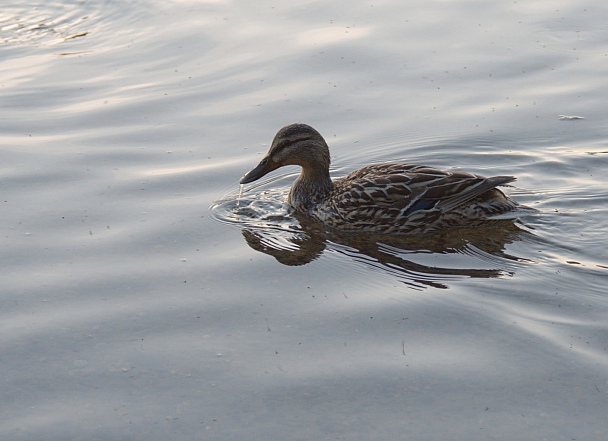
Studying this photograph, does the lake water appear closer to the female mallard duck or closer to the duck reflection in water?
the duck reflection in water

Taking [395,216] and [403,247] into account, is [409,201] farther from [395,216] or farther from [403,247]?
[403,247]

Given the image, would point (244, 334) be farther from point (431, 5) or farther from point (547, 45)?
point (431, 5)

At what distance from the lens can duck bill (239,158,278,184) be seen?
1002cm

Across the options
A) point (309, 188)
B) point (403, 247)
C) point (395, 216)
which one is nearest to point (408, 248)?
point (403, 247)

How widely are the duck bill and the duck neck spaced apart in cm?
30

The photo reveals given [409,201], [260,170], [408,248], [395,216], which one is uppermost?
[260,170]

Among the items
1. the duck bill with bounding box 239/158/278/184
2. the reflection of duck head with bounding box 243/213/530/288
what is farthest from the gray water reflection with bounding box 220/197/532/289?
the duck bill with bounding box 239/158/278/184

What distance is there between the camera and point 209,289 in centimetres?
809

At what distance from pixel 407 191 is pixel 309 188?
3.55ft

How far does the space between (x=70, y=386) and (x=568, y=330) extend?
3.40m

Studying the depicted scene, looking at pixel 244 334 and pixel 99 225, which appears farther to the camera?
pixel 99 225

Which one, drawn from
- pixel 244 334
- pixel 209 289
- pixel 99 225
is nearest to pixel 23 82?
pixel 99 225

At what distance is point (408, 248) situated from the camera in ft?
29.7

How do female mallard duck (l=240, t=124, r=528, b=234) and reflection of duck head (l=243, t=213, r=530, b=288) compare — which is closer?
reflection of duck head (l=243, t=213, r=530, b=288)
